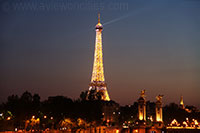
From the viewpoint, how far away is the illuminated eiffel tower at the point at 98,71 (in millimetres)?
124250

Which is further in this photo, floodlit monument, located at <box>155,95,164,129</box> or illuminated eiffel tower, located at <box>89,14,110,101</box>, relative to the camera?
illuminated eiffel tower, located at <box>89,14,110,101</box>

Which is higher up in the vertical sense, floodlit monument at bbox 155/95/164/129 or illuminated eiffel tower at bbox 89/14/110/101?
illuminated eiffel tower at bbox 89/14/110/101

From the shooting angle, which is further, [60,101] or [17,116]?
[60,101]

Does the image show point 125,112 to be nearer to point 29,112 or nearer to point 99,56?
point 99,56

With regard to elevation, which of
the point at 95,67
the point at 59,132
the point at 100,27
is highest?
the point at 100,27

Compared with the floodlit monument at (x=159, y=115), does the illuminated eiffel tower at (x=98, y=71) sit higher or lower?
higher

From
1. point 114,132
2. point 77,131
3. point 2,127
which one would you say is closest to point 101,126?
point 114,132

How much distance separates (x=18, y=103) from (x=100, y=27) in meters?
68.5

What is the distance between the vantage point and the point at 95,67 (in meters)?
128

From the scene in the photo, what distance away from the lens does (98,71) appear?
417ft

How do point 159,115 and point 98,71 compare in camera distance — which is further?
Answer: point 98,71

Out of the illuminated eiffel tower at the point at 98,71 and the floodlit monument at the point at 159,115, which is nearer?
the floodlit monument at the point at 159,115

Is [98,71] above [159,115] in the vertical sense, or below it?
above

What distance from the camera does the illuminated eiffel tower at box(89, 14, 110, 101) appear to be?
12425cm
